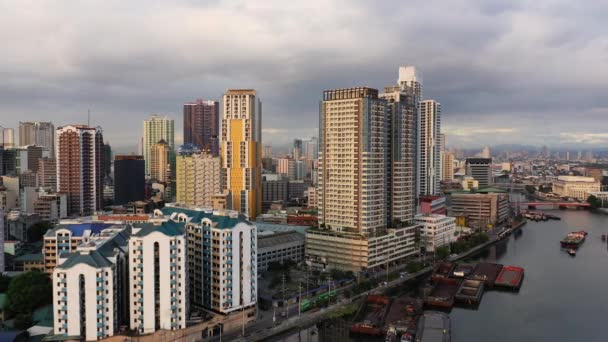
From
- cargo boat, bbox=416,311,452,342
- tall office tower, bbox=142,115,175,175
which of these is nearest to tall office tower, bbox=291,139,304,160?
tall office tower, bbox=142,115,175,175

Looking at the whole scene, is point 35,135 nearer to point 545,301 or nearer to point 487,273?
point 487,273

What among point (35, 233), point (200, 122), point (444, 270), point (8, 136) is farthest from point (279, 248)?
point (8, 136)

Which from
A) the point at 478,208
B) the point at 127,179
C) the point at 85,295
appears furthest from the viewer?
the point at 127,179

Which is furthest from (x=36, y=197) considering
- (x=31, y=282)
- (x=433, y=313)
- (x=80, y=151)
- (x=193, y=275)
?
(x=433, y=313)

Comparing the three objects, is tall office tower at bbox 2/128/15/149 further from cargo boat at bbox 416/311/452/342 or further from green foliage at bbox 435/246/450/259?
cargo boat at bbox 416/311/452/342

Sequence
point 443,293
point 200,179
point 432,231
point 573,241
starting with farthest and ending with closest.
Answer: point 200,179, point 573,241, point 432,231, point 443,293

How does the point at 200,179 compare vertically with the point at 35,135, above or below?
below

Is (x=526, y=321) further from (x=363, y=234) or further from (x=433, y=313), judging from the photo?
(x=363, y=234)
